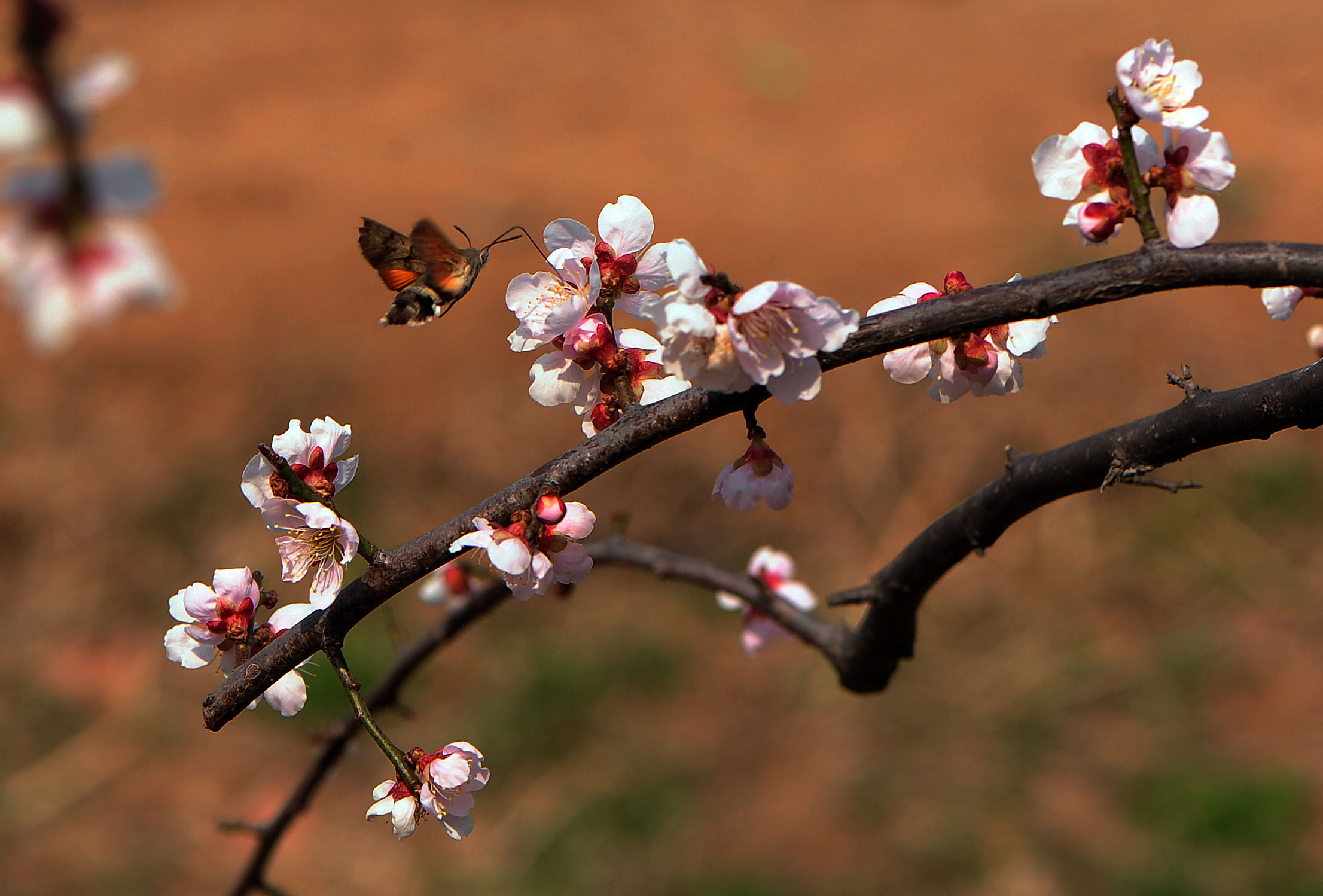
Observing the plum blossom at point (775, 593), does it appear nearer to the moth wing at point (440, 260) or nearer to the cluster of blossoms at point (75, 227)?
the moth wing at point (440, 260)

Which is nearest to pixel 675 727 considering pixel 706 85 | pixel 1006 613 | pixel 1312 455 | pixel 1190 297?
pixel 1006 613

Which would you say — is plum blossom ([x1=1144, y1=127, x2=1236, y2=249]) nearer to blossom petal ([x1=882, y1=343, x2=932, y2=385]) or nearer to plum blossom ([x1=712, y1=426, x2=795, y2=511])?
blossom petal ([x1=882, y1=343, x2=932, y2=385])

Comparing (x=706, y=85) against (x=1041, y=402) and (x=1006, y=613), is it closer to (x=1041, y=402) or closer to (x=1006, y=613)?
(x=1041, y=402)

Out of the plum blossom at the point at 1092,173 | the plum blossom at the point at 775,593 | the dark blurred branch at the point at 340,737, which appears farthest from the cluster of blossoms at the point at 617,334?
the plum blossom at the point at 775,593

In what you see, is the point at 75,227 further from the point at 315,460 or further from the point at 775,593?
the point at 775,593

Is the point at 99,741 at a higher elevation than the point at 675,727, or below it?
below

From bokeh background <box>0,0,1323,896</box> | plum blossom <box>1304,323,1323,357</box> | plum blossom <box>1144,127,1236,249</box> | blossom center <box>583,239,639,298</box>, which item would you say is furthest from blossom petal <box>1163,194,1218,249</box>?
bokeh background <box>0,0,1323,896</box>
